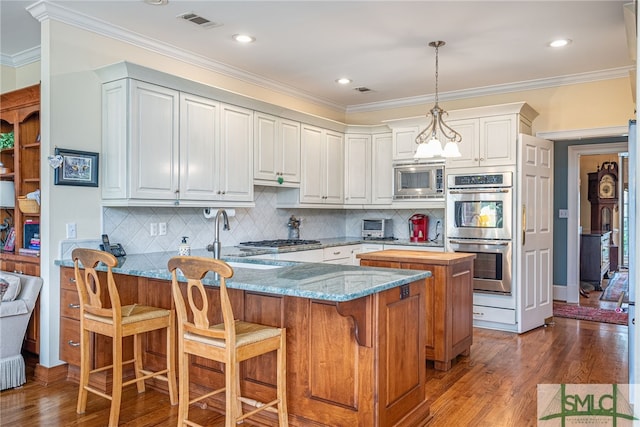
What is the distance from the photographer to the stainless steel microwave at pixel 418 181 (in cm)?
541

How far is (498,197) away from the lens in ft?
16.0

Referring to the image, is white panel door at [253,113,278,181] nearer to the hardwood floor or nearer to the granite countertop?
the granite countertop

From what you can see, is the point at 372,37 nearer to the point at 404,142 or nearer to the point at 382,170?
the point at 404,142

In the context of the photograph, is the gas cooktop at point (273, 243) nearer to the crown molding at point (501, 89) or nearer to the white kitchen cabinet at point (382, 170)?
the white kitchen cabinet at point (382, 170)

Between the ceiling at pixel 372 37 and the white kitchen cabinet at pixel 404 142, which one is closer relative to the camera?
the ceiling at pixel 372 37

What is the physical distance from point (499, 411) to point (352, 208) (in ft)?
11.5

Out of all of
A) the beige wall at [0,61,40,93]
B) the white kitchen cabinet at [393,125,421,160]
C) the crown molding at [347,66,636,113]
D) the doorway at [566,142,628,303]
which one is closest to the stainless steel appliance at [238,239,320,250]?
the white kitchen cabinet at [393,125,421,160]

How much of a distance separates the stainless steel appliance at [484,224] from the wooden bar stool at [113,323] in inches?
130

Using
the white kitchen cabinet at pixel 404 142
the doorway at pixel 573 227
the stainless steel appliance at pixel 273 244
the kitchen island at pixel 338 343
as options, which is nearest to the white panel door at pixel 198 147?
the stainless steel appliance at pixel 273 244

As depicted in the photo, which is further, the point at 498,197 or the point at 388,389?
the point at 498,197

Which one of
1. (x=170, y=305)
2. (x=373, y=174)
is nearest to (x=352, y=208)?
(x=373, y=174)

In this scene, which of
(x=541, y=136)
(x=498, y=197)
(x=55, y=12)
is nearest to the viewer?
(x=55, y=12)

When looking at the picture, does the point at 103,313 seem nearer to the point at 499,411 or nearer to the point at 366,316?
the point at 366,316

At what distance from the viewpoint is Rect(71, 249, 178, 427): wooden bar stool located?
2.71 m
